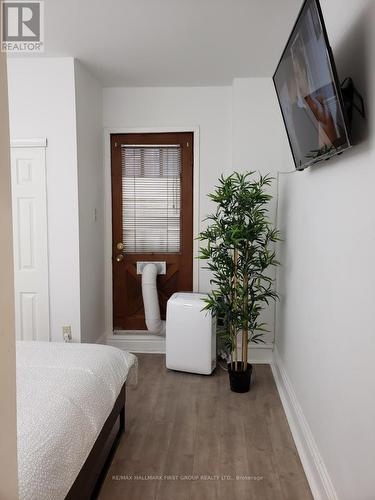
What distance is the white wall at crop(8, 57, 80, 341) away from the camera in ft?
10.6

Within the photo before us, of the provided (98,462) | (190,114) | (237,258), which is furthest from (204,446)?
(190,114)

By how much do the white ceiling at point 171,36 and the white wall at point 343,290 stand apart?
2.13 feet

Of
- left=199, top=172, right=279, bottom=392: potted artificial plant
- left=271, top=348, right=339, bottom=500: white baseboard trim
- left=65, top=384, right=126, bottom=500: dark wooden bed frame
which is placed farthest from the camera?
left=199, top=172, right=279, bottom=392: potted artificial plant

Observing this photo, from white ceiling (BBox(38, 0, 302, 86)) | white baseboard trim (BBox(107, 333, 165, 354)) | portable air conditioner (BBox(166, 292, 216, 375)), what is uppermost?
white ceiling (BBox(38, 0, 302, 86))

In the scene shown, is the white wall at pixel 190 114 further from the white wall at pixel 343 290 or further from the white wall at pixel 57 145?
the white wall at pixel 343 290

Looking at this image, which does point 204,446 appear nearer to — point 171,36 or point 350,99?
point 350,99

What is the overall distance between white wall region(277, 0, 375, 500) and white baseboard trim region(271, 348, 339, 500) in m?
0.04

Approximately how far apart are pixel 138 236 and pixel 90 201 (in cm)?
67

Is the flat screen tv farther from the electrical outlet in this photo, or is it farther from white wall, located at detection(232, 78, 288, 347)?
the electrical outlet

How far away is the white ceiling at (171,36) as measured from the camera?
7.81 feet

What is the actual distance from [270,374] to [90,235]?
2075 mm

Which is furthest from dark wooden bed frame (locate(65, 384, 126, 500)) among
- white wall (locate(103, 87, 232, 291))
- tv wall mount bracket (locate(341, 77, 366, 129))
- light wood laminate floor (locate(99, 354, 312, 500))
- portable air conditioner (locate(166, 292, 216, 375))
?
white wall (locate(103, 87, 232, 291))

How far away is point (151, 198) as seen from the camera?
13.3 feet

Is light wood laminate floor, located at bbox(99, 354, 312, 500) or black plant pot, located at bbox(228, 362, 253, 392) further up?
black plant pot, located at bbox(228, 362, 253, 392)
